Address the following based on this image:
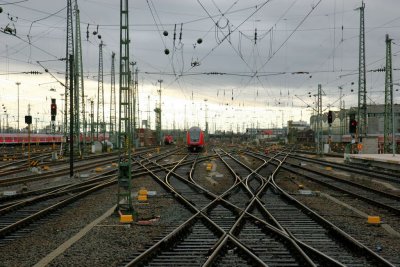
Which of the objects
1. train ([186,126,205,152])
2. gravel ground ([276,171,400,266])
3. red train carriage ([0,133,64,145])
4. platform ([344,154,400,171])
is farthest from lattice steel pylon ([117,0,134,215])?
red train carriage ([0,133,64,145])

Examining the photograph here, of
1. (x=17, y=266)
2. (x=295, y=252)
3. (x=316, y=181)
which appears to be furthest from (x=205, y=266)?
(x=316, y=181)

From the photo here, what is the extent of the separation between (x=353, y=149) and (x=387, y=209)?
3830 centimetres

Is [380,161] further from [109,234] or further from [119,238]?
[119,238]

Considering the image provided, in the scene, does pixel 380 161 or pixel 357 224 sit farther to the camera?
pixel 380 161

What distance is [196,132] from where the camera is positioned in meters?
62.2

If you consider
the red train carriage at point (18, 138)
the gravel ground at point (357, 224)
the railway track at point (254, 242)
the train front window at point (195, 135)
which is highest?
the train front window at point (195, 135)

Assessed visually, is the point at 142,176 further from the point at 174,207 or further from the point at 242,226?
the point at 242,226

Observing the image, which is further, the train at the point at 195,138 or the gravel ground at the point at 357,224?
the train at the point at 195,138

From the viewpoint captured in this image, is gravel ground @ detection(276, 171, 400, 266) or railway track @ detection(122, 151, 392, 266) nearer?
railway track @ detection(122, 151, 392, 266)

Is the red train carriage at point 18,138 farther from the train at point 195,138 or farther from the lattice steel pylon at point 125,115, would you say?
the lattice steel pylon at point 125,115

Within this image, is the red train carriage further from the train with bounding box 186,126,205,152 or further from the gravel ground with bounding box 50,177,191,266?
the gravel ground with bounding box 50,177,191,266

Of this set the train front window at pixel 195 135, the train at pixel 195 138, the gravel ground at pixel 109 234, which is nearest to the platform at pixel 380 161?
the gravel ground at pixel 109 234

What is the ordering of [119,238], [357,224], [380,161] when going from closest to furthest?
[119,238] → [357,224] → [380,161]

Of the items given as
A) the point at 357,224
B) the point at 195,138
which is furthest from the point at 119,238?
the point at 195,138
